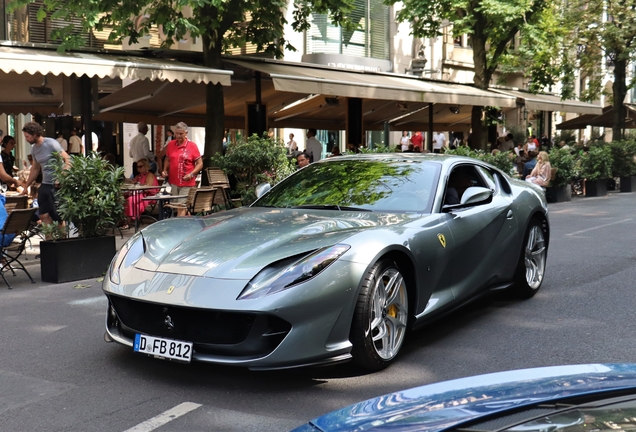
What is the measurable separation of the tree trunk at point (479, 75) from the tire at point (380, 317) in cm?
1838

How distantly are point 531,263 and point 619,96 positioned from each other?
22.7 meters

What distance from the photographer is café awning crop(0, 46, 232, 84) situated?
11516 mm

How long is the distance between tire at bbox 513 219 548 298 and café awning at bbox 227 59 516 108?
26.2 feet

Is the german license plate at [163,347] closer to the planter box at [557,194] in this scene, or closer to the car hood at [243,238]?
the car hood at [243,238]

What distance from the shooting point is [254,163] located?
1309 cm

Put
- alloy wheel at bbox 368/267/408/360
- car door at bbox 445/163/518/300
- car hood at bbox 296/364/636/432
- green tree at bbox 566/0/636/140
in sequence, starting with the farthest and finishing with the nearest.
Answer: green tree at bbox 566/0/636/140 < car door at bbox 445/163/518/300 < alloy wheel at bbox 368/267/408/360 < car hood at bbox 296/364/636/432

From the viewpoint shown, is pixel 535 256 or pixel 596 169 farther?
pixel 596 169

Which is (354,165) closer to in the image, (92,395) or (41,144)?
(92,395)

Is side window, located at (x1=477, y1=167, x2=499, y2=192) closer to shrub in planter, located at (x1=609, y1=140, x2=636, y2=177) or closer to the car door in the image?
the car door

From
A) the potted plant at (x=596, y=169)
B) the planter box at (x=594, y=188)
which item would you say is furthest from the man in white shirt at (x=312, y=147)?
the planter box at (x=594, y=188)

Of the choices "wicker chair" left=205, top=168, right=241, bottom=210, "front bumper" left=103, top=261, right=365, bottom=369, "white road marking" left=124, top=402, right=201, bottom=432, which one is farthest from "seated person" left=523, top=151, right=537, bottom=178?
"white road marking" left=124, top=402, right=201, bottom=432

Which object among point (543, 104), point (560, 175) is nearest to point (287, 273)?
point (560, 175)

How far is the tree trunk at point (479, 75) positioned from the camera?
903 inches

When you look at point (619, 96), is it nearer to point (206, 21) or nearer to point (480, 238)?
point (206, 21)
